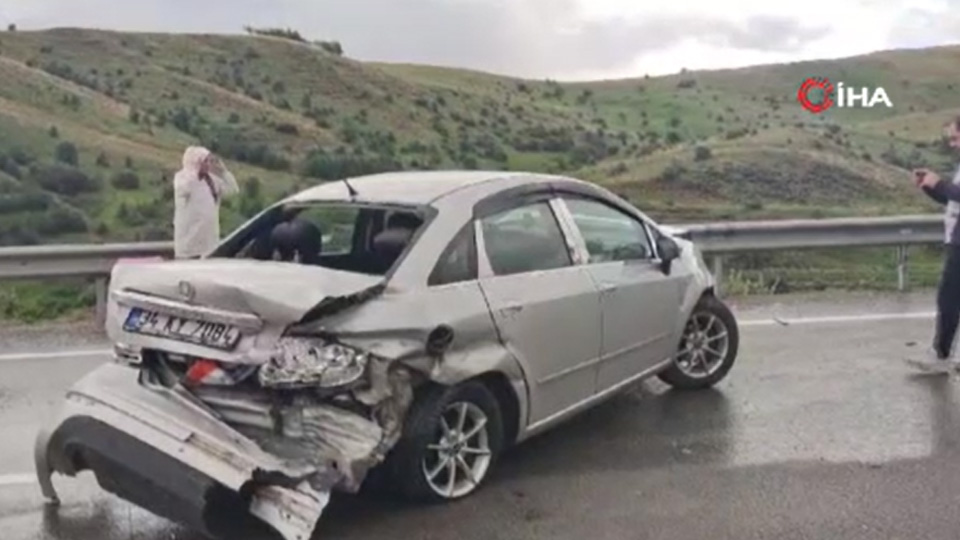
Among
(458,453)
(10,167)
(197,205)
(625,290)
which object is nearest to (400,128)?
(10,167)

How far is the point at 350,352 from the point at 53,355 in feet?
16.1

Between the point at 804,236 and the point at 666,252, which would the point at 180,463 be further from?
the point at 804,236

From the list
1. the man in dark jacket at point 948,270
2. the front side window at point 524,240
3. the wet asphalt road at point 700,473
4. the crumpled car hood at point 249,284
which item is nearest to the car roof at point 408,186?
the front side window at point 524,240

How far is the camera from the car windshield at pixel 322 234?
5746 millimetres

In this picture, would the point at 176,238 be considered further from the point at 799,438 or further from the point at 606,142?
the point at 606,142

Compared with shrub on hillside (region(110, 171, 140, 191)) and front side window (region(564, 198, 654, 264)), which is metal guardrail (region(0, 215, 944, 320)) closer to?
front side window (region(564, 198, 654, 264))

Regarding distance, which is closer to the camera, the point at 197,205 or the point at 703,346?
the point at 703,346

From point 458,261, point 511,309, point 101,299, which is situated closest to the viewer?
point 458,261

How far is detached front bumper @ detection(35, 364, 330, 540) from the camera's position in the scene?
186 inches

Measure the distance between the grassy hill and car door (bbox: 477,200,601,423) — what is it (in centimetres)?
1187

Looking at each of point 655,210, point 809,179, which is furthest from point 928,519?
point 809,179

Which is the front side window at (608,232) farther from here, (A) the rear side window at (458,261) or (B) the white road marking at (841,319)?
(B) the white road marking at (841,319)

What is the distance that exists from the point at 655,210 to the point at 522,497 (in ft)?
58.1

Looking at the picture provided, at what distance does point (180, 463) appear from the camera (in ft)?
15.6
